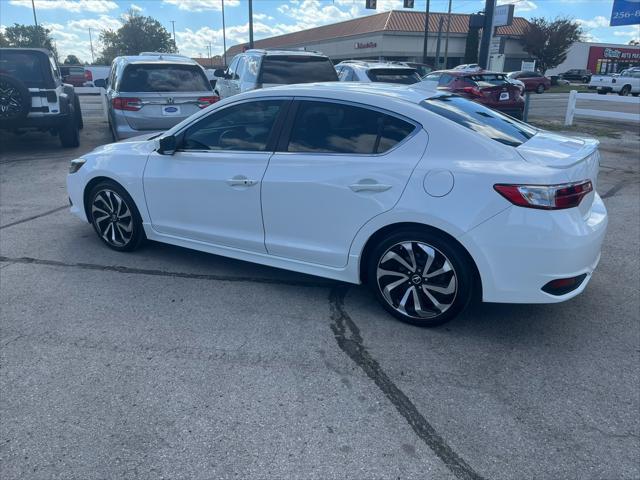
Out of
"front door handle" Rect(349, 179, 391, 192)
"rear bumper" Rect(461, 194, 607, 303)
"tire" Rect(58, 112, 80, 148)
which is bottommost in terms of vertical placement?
"tire" Rect(58, 112, 80, 148)

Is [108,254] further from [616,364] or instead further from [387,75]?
[387,75]

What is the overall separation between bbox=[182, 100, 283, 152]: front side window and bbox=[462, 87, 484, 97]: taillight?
11665 mm

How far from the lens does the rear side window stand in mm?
3713

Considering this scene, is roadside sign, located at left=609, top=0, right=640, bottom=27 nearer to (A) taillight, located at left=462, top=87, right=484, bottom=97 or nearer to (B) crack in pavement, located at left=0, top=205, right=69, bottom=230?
(A) taillight, located at left=462, top=87, right=484, bottom=97

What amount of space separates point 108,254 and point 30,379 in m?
2.17

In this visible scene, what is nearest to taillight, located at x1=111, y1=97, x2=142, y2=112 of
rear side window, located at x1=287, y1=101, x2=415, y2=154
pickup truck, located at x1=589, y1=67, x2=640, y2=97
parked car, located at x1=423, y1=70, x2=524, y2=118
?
rear side window, located at x1=287, y1=101, x2=415, y2=154

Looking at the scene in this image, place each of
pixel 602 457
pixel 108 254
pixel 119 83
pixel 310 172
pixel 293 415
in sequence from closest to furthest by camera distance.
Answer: pixel 602 457 < pixel 293 415 < pixel 310 172 < pixel 108 254 < pixel 119 83

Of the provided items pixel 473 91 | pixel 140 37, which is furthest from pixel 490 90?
pixel 140 37

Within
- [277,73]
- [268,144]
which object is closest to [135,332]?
[268,144]

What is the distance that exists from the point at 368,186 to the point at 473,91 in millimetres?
12187

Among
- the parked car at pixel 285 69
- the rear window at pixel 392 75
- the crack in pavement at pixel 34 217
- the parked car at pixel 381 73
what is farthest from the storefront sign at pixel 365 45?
the crack in pavement at pixel 34 217

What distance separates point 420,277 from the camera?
362 cm

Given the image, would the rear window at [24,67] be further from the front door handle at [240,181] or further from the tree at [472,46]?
the tree at [472,46]

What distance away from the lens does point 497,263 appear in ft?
11.0
